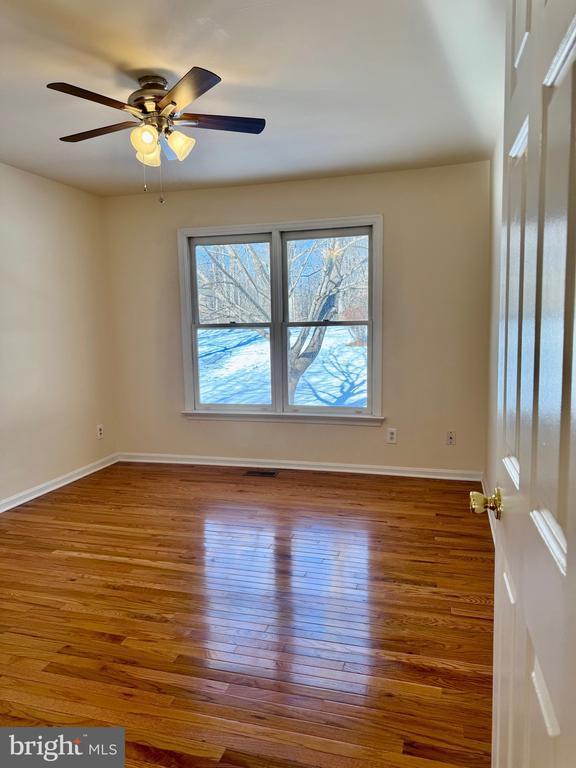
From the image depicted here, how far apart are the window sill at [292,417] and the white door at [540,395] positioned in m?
3.14

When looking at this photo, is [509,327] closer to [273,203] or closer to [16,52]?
[16,52]

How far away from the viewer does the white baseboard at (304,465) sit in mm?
4113

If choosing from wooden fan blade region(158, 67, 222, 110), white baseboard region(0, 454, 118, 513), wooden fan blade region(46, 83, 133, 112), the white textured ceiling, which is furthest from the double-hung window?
wooden fan blade region(46, 83, 133, 112)

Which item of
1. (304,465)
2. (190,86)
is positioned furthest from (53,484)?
(190,86)

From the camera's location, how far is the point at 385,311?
13.5 feet

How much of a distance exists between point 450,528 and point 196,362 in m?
2.67

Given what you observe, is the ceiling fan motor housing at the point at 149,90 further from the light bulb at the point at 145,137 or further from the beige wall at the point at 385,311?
the beige wall at the point at 385,311

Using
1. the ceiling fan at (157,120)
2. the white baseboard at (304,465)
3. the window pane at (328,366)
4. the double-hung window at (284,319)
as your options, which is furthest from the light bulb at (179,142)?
the white baseboard at (304,465)

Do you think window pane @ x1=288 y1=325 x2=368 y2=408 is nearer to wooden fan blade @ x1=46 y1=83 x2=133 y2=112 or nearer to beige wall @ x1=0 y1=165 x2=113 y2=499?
beige wall @ x1=0 y1=165 x2=113 y2=499

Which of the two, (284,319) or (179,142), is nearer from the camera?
(179,142)

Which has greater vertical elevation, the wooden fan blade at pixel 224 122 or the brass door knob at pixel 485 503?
the wooden fan blade at pixel 224 122

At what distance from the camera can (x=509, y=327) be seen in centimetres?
105

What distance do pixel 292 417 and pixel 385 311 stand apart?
123cm

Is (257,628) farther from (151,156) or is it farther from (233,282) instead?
(233,282)
